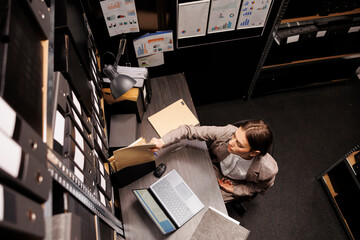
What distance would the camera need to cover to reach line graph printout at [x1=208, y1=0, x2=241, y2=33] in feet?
6.33

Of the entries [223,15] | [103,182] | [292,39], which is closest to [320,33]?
[292,39]

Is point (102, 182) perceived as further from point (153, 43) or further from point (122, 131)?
point (153, 43)

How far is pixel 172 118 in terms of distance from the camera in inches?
78.7

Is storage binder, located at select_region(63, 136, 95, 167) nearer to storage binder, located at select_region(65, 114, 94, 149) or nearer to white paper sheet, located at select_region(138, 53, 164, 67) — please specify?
storage binder, located at select_region(65, 114, 94, 149)

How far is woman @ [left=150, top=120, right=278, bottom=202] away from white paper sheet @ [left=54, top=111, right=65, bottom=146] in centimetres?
90

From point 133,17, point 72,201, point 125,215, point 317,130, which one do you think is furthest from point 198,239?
point 317,130

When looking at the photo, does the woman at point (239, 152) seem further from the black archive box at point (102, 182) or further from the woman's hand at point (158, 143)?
the black archive box at point (102, 182)

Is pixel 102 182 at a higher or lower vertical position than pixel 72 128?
lower

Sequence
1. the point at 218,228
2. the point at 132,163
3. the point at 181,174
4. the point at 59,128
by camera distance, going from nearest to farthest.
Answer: the point at 59,128, the point at 218,228, the point at 132,163, the point at 181,174

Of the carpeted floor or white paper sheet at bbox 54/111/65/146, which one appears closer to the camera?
white paper sheet at bbox 54/111/65/146

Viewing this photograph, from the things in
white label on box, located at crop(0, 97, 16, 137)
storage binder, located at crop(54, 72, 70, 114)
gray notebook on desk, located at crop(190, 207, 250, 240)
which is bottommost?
gray notebook on desk, located at crop(190, 207, 250, 240)

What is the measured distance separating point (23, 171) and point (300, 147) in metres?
2.76

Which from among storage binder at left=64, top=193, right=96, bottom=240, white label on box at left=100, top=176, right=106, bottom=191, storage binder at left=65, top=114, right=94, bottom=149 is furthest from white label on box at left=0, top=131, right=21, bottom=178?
white label on box at left=100, top=176, right=106, bottom=191

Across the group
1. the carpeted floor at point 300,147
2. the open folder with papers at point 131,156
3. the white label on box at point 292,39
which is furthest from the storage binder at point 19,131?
the white label on box at point 292,39
